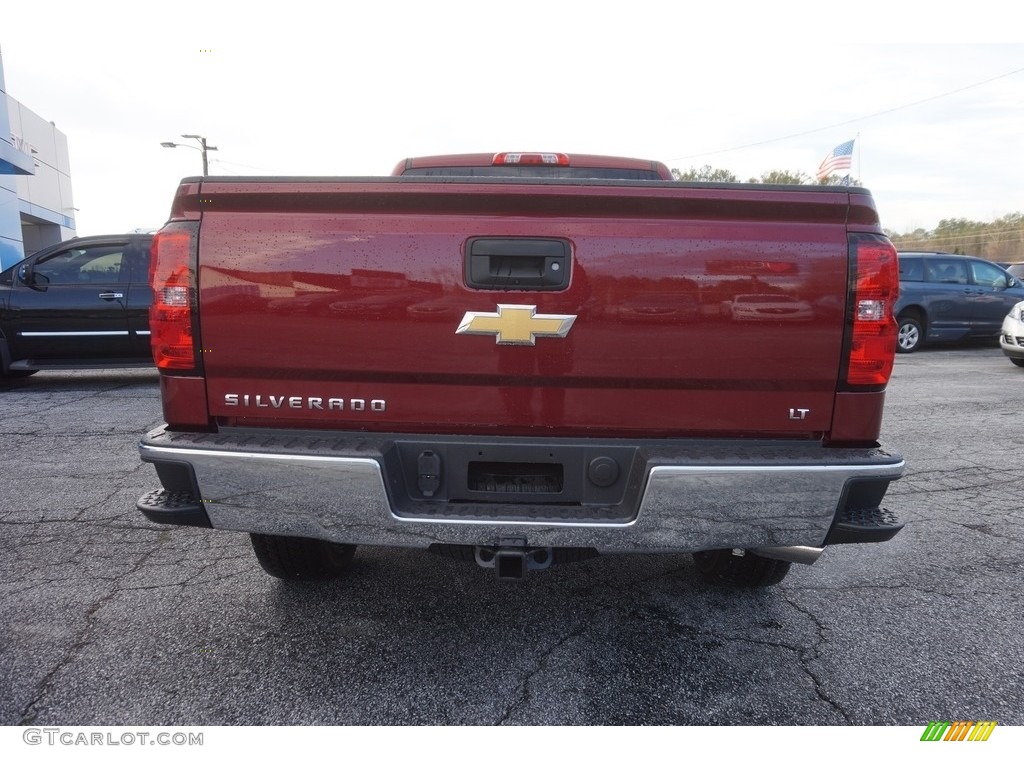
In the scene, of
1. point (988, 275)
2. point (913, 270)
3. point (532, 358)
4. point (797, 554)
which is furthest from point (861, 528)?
point (988, 275)

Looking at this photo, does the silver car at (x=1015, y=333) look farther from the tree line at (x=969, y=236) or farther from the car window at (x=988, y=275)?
the tree line at (x=969, y=236)

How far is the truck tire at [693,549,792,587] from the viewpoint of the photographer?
2.76 metres

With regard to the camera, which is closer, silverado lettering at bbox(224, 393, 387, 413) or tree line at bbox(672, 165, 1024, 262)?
silverado lettering at bbox(224, 393, 387, 413)

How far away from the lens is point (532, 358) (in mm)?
2043

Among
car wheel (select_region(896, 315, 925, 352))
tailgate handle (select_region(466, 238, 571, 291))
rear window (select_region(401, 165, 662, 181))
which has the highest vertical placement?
rear window (select_region(401, 165, 662, 181))

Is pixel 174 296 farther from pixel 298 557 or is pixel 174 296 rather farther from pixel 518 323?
pixel 298 557

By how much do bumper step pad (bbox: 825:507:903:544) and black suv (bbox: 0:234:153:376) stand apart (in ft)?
26.0

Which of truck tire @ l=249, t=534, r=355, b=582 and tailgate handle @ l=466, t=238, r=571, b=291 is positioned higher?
tailgate handle @ l=466, t=238, r=571, b=291

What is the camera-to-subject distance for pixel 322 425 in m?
2.15

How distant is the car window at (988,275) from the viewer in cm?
1170

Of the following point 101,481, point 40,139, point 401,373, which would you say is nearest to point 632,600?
point 401,373

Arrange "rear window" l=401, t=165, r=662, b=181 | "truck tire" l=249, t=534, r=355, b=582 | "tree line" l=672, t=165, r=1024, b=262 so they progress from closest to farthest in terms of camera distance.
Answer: "truck tire" l=249, t=534, r=355, b=582 → "rear window" l=401, t=165, r=662, b=181 → "tree line" l=672, t=165, r=1024, b=262
